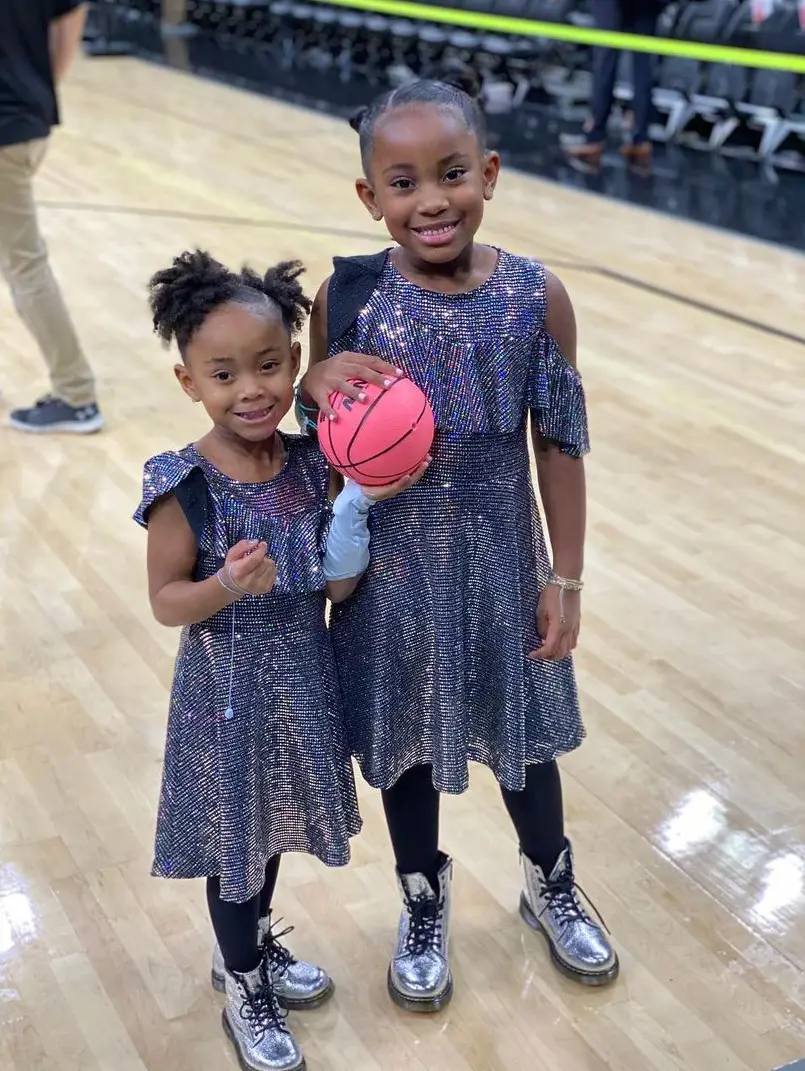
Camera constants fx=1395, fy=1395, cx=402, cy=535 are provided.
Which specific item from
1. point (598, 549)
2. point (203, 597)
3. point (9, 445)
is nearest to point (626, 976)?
point (203, 597)

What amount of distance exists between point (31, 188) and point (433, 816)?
2.75 metres

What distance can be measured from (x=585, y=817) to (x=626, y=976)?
0.41m

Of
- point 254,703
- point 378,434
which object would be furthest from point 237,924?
point 378,434

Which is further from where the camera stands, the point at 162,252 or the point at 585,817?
the point at 162,252

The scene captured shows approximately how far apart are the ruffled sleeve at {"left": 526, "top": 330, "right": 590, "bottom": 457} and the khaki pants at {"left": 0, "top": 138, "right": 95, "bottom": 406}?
2576 mm

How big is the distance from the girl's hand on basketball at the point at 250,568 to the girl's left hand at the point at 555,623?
0.43 meters

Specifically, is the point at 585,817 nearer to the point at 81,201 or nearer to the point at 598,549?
the point at 598,549

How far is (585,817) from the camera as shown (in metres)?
2.47

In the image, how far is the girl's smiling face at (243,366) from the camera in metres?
1.66

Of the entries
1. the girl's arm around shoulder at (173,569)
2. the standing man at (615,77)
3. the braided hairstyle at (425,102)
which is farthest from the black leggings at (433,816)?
the standing man at (615,77)

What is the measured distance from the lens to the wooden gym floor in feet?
6.60

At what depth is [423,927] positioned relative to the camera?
2.07m

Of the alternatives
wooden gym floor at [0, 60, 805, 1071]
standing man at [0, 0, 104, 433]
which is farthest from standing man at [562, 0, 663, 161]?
standing man at [0, 0, 104, 433]

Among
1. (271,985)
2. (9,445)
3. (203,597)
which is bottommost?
(9,445)
